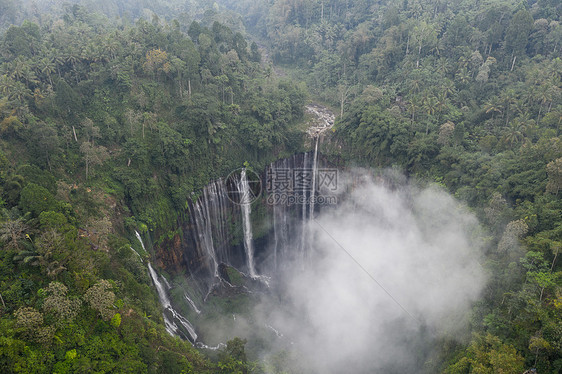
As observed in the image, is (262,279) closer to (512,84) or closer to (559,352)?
(559,352)

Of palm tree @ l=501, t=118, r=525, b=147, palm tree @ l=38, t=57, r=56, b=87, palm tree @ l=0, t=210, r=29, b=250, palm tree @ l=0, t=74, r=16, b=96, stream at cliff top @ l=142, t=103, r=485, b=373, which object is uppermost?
palm tree @ l=38, t=57, r=56, b=87

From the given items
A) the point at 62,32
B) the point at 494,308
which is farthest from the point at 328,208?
the point at 62,32

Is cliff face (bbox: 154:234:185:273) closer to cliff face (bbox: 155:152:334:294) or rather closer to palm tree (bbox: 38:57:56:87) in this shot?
cliff face (bbox: 155:152:334:294)

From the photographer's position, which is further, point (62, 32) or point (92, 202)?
point (62, 32)

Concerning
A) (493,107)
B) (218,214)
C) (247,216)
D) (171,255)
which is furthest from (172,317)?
(493,107)

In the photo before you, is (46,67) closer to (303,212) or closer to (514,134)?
(303,212)

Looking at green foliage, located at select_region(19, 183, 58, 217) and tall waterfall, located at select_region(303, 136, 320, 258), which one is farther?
tall waterfall, located at select_region(303, 136, 320, 258)

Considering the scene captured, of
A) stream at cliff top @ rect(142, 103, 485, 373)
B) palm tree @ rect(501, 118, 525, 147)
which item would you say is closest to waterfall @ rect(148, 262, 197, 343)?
stream at cliff top @ rect(142, 103, 485, 373)
